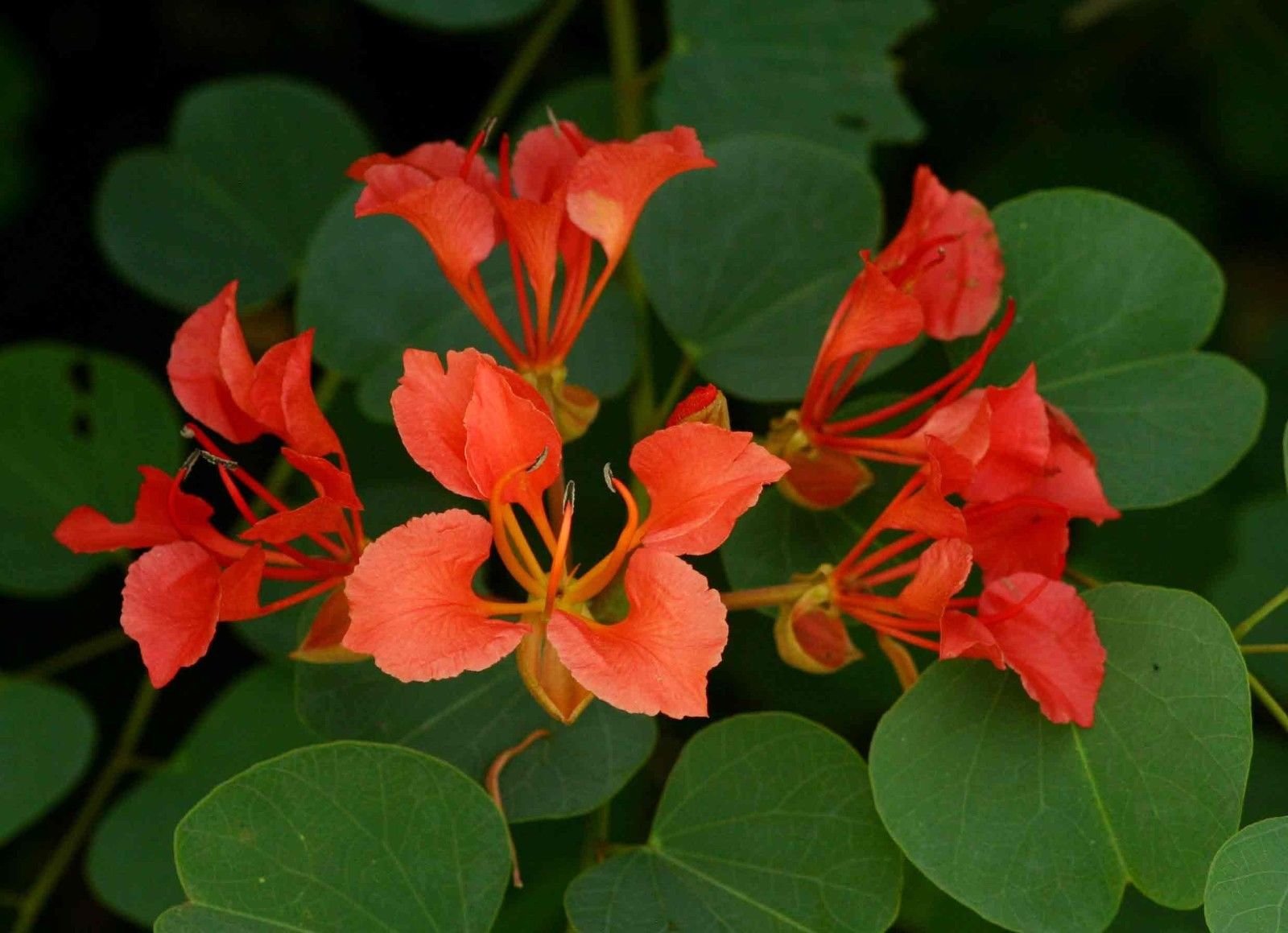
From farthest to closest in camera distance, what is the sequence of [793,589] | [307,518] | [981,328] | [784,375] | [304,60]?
1. [304,60]
2. [784,375]
3. [981,328]
4. [793,589]
5. [307,518]

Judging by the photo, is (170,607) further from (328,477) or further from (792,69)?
(792,69)

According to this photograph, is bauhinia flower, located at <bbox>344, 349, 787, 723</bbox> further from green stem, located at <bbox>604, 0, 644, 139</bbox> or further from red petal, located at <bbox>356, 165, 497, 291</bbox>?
green stem, located at <bbox>604, 0, 644, 139</bbox>

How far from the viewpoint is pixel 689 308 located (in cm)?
155

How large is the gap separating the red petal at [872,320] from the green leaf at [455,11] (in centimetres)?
85

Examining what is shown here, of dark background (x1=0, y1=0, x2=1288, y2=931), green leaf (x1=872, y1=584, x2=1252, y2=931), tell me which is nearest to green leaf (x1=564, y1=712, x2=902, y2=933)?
green leaf (x1=872, y1=584, x2=1252, y2=931)

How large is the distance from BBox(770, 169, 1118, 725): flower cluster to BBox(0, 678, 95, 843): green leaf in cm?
81

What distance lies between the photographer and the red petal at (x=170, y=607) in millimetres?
1084

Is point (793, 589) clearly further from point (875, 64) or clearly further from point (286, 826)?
point (875, 64)

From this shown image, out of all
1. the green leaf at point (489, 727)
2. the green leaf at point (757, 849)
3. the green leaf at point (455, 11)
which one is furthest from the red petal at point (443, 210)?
the green leaf at point (455, 11)

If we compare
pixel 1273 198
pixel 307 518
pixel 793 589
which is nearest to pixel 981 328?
pixel 793 589

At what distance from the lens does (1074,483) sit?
1.22m

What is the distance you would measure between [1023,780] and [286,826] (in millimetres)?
570

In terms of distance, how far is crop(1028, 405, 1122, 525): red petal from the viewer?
122 cm

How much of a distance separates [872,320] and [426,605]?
1.51ft
